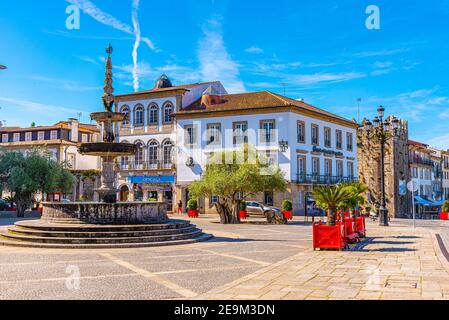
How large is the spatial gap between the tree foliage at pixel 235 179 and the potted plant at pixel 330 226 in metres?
11.8

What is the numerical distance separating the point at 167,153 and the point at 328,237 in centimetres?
3184

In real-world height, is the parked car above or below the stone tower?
below

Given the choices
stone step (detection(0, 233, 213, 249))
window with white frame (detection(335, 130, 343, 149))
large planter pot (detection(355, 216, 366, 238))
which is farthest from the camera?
window with white frame (detection(335, 130, 343, 149))

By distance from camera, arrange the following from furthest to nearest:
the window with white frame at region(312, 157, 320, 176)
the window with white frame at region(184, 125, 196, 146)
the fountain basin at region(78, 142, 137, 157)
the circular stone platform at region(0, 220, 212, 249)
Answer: the window with white frame at region(184, 125, 196, 146) → the window with white frame at region(312, 157, 320, 176) → the fountain basin at region(78, 142, 137, 157) → the circular stone platform at region(0, 220, 212, 249)

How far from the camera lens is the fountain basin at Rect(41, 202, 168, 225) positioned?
15898 mm

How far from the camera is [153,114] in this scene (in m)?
45.7

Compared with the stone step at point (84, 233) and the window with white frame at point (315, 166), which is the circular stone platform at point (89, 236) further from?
the window with white frame at point (315, 166)

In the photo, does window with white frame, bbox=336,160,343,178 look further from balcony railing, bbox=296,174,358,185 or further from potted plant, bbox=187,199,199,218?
potted plant, bbox=187,199,199,218

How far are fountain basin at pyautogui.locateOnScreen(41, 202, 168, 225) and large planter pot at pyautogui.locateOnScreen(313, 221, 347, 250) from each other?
19.5ft

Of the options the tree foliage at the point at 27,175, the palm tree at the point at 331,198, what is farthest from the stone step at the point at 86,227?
the tree foliage at the point at 27,175

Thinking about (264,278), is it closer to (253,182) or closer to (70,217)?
(70,217)

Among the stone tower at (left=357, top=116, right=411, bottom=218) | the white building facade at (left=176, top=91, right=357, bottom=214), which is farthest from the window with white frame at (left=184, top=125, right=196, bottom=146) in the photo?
the stone tower at (left=357, top=116, right=411, bottom=218)
